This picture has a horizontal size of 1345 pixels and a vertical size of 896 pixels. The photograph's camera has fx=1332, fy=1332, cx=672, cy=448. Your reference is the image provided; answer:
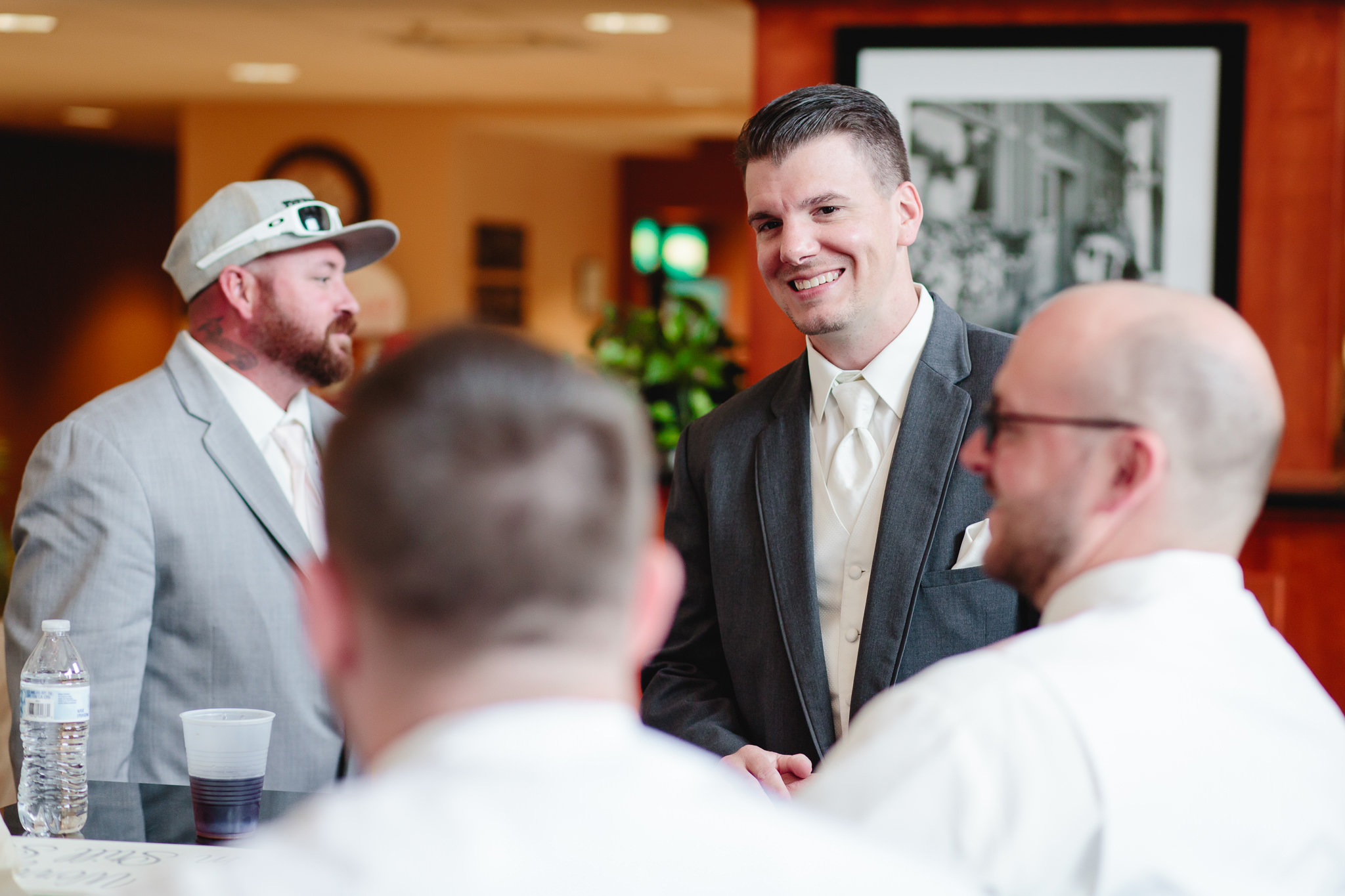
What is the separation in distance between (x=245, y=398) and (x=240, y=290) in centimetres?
20

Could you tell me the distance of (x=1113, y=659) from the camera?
3.29 ft

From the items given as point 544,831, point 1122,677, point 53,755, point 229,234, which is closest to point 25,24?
point 229,234

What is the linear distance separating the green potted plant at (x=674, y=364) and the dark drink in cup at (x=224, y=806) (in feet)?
9.88

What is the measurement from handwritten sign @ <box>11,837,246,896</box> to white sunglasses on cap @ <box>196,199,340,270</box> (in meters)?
1.12

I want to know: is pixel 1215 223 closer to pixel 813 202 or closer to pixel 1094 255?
pixel 1094 255

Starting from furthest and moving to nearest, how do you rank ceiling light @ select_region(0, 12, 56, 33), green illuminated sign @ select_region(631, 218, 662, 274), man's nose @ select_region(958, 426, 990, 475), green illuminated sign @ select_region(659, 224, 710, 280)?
green illuminated sign @ select_region(659, 224, 710, 280), green illuminated sign @ select_region(631, 218, 662, 274), ceiling light @ select_region(0, 12, 56, 33), man's nose @ select_region(958, 426, 990, 475)

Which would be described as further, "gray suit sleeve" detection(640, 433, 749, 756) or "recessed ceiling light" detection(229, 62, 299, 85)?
"recessed ceiling light" detection(229, 62, 299, 85)

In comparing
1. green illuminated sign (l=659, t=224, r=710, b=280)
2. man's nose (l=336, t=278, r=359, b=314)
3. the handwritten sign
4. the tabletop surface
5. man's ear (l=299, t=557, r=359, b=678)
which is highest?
green illuminated sign (l=659, t=224, r=710, b=280)

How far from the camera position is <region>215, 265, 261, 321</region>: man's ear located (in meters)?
2.34

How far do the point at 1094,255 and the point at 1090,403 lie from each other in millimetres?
3414

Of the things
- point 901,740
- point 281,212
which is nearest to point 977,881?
point 901,740

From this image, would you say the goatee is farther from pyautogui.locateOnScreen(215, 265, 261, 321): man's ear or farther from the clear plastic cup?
the clear plastic cup

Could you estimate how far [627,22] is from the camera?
6137 millimetres

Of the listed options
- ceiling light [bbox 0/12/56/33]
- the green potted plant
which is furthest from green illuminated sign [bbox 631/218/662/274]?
the green potted plant
